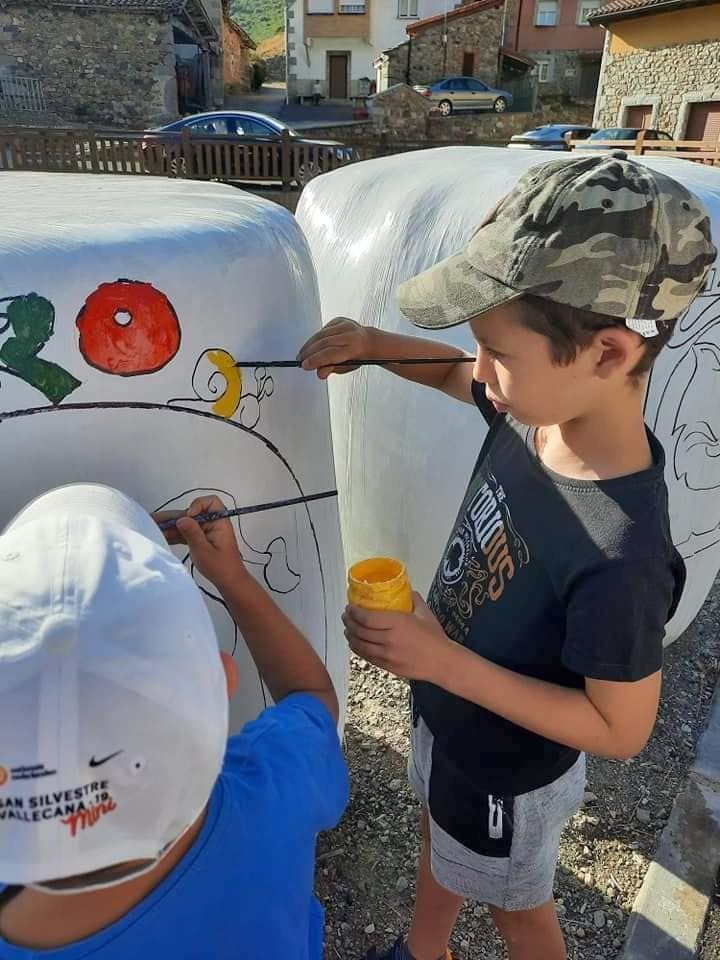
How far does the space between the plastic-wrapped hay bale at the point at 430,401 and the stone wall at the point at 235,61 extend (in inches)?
1033

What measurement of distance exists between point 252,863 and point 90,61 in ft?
68.6

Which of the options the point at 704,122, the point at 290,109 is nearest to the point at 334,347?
the point at 704,122

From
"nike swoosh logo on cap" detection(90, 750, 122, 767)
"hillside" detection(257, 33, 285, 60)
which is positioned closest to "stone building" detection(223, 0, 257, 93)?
"hillside" detection(257, 33, 285, 60)

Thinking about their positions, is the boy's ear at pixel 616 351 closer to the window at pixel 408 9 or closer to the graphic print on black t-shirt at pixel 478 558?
the graphic print on black t-shirt at pixel 478 558

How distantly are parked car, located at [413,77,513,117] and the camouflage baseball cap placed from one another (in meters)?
22.2

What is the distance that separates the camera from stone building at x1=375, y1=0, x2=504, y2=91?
76.8 feet

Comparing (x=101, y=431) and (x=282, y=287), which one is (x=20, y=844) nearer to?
(x=101, y=431)

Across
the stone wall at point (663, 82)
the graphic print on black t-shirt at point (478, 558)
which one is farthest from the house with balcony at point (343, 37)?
the graphic print on black t-shirt at point (478, 558)

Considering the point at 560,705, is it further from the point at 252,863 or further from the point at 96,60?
the point at 96,60

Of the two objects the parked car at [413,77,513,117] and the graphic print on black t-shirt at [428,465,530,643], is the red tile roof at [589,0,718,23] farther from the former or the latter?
the graphic print on black t-shirt at [428,465,530,643]

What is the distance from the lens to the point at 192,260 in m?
1.14

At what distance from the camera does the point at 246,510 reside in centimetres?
133

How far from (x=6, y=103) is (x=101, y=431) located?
20.6m

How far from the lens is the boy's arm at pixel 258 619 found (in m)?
1.04
